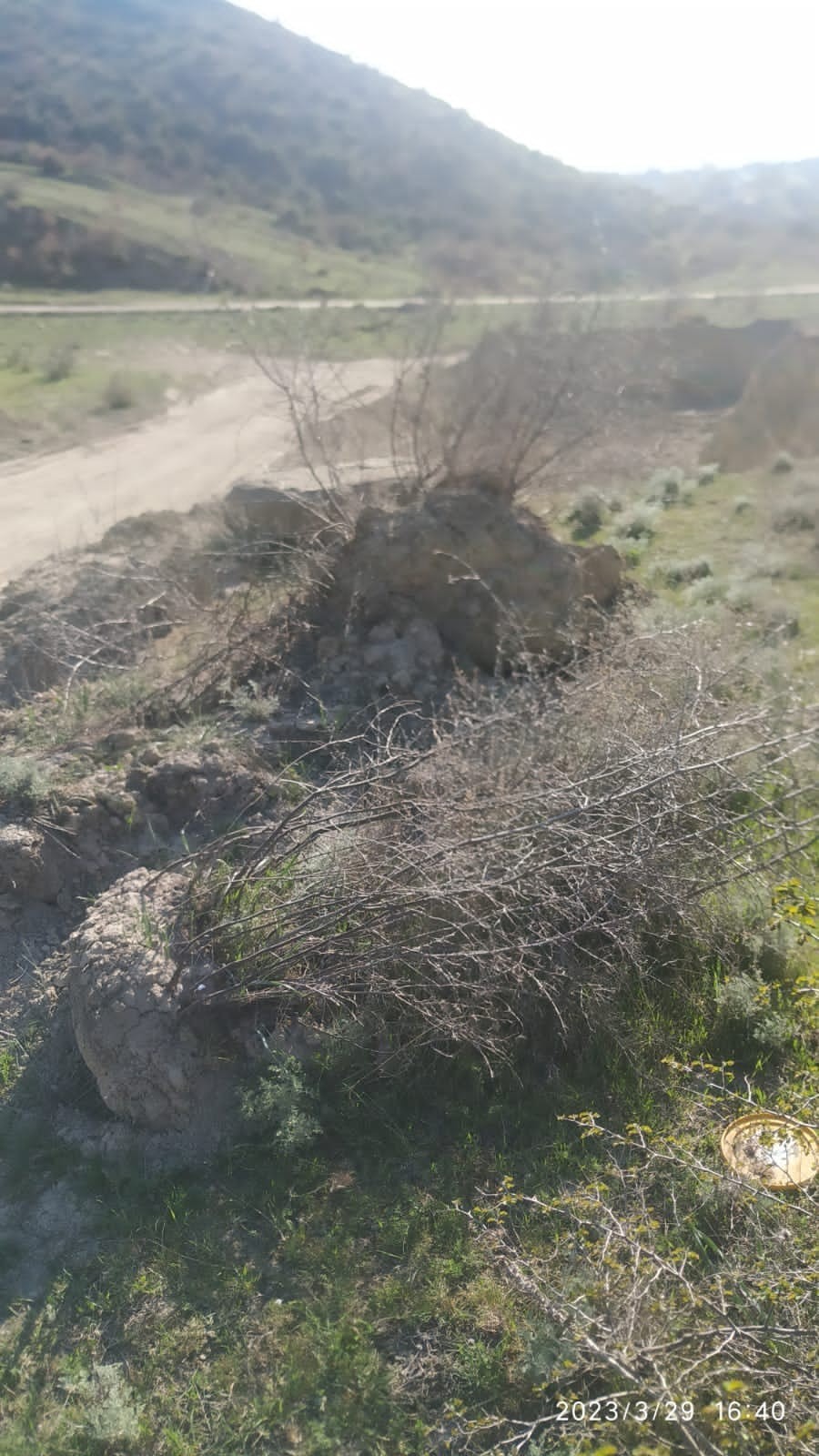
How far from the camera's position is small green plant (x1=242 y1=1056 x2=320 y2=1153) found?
3855 mm

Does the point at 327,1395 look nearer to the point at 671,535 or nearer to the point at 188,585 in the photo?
the point at 188,585

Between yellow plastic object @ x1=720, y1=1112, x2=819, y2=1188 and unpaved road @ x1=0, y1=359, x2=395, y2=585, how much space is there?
27.8 ft

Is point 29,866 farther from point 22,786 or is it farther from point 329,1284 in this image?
point 329,1284

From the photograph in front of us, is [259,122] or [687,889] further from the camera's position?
[259,122]

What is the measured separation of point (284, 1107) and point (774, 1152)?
182cm

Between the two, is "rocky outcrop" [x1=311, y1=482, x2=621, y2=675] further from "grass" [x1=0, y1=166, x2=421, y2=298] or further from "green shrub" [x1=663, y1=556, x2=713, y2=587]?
"grass" [x1=0, y1=166, x2=421, y2=298]

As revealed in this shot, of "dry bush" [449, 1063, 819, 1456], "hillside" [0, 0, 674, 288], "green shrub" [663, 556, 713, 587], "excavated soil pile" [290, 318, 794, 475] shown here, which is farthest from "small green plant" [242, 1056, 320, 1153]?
"hillside" [0, 0, 674, 288]

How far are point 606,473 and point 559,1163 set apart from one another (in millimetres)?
12392

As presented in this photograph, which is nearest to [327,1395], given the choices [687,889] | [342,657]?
[687,889]

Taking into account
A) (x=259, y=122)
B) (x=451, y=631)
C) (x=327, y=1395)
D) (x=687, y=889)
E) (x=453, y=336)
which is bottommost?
(x=327, y=1395)

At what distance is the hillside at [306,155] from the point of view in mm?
30891

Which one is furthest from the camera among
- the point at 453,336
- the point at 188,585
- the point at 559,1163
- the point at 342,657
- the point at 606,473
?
the point at 453,336

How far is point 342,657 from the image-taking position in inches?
279

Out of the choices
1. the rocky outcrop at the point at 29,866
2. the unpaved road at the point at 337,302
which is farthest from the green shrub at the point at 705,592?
Answer: the unpaved road at the point at 337,302
